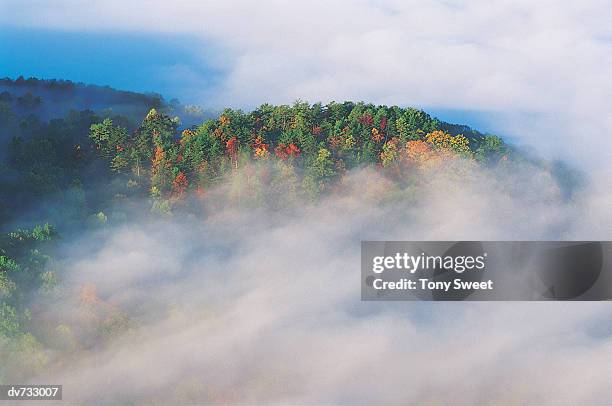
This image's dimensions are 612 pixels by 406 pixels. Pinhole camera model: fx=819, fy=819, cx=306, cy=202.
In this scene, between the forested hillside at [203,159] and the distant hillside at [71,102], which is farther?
the distant hillside at [71,102]

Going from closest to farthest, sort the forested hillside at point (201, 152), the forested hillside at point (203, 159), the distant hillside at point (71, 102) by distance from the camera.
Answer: the forested hillside at point (203, 159)
the forested hillside at point (201, 152)
the distant hillside at point (71, 102)

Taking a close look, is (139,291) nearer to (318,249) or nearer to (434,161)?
(318,249)

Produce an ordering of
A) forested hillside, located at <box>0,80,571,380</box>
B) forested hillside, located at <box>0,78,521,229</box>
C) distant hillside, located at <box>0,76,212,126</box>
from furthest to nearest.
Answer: distant hillside, located at <box>0,76,212,126</box> < forested hillside, located at <box>0,78,521,229</box> < forested hillside, located at <box>0,80,571,380</box>

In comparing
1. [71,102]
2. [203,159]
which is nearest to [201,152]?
[203,159]

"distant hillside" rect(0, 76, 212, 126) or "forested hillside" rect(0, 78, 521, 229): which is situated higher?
"distant hillside" rect(0, 76, 212, 126)

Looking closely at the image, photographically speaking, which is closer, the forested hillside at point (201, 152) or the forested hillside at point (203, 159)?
the forested hillside at point (203, 159)

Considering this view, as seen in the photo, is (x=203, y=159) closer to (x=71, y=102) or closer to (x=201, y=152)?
(x=201, y=152)

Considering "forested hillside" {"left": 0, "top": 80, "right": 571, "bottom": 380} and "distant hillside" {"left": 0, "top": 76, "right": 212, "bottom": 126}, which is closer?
"forested hillside" {"left": 0, "top": 80, "right": 571, "bottom": 380}

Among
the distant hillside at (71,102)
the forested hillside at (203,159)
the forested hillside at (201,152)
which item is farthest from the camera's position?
the distant hillside at (71,102)

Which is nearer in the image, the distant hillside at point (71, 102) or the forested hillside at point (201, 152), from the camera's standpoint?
the forested hillside at point (201, 152)

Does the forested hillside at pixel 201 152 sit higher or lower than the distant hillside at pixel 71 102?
lower

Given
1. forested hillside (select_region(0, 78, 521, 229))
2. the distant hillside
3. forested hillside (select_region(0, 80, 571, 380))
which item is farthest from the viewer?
the distant hillside
